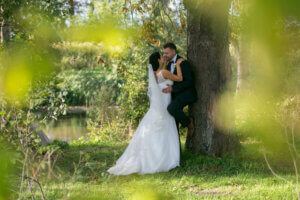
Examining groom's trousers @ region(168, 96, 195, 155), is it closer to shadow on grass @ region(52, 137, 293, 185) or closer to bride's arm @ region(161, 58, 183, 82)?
bride's arm @ region(161, 58, 183, 82)

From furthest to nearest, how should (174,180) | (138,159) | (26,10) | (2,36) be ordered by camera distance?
1. (2,36)
2. (138,159)
3. (174,180)
4. (26,10)

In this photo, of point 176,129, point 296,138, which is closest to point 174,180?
point 176,129

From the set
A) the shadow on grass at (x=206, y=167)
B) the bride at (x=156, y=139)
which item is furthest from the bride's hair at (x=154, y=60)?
the shadow on grass at (x=206, y=167)

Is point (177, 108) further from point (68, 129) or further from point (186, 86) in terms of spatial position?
point (68, 129)

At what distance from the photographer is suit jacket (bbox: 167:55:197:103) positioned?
5.32m

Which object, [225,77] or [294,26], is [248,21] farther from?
[225,77]

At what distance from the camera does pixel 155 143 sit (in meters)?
5.12

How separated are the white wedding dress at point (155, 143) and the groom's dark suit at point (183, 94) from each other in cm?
11

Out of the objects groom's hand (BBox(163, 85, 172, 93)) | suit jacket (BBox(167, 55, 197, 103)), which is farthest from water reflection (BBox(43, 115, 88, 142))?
suit jacket (BBox(167, 55, 197, 103))

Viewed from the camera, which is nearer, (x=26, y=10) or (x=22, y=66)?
(x=22, y=66)

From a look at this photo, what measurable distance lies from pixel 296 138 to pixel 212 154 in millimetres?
2583

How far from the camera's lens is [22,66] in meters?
0.59

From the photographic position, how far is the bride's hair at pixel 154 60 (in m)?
5.38

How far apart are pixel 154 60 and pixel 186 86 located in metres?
0.70
